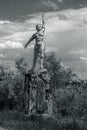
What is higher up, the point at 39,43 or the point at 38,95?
the point at 39,43

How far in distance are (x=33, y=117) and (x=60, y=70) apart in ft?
107

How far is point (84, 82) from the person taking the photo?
2258 inches

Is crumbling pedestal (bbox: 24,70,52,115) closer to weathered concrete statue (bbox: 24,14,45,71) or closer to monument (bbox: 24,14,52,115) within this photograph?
monument (bbox: 24,14,52,115)

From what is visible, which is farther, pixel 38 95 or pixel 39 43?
pixel 39 43

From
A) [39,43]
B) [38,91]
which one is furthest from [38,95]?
[39,43]

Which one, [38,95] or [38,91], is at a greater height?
[38,91]

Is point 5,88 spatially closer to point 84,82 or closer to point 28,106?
point 28,106

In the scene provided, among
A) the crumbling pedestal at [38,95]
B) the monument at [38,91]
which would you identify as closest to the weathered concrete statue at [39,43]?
the monument at [38,91]

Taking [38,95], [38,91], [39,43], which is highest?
[39,43]

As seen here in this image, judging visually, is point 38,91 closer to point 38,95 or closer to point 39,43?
point 38,95

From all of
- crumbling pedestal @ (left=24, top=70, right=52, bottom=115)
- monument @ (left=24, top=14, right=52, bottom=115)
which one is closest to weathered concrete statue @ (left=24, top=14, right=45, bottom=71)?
monument @ (left=24, top=14, right=52, bottom=115)

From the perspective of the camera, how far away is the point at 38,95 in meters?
20.9

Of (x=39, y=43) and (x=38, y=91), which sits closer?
(x=38, y=91)

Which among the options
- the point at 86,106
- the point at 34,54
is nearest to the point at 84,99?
the point at 86,106
